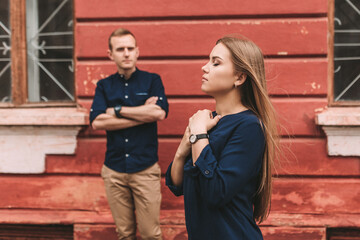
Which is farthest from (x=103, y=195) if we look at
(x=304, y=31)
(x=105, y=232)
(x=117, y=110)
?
(x=304, y=31)

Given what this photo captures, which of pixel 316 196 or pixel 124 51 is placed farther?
pixel 316 196

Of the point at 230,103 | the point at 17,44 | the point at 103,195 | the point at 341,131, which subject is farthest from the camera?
the point at 17,44

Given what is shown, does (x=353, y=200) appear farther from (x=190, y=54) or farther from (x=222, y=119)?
(x=222, y=119)

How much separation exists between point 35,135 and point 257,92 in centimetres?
305

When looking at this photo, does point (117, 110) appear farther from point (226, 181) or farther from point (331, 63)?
point (331, 63)

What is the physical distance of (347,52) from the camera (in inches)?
158

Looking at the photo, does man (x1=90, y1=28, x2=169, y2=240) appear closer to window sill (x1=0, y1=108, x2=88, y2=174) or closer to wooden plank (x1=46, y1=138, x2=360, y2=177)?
wooden plank (x1=46, y1=138, x2=360, y2=177)

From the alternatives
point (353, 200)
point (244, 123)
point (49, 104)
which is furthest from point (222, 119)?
point (49, 104)

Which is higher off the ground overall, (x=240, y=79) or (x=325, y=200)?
(x=240, y=79)

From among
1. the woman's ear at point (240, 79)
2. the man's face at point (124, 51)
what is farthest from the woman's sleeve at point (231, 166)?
the man's face at point (124, 51)

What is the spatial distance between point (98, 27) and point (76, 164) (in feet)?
4.93

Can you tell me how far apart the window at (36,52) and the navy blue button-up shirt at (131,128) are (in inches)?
40.9

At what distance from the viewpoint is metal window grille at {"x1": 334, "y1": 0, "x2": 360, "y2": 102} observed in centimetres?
398

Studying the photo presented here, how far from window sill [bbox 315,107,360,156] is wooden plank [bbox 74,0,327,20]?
1.08 meters
